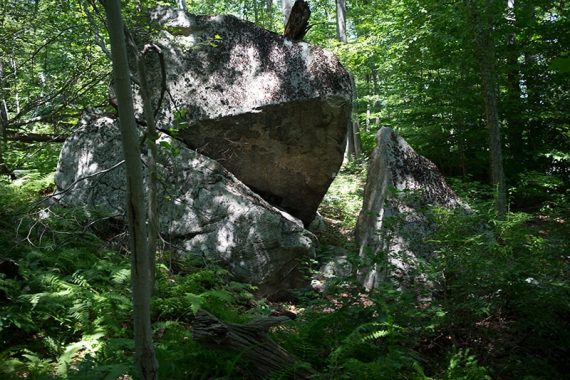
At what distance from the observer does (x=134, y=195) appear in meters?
2.45

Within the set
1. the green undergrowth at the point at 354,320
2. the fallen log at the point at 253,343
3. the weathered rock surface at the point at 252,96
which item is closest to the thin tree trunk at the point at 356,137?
the weathered rock surface at the point at 252,96

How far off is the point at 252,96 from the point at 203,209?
215cm

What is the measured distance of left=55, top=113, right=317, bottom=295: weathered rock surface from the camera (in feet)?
22.2

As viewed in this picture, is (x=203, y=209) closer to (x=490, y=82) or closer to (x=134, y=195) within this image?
(x=134, y=195)

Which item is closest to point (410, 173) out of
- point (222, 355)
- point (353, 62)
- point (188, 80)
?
point (188, 80)

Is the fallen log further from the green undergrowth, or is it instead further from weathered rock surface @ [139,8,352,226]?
weathered rock surface @ [139,8,352,226]

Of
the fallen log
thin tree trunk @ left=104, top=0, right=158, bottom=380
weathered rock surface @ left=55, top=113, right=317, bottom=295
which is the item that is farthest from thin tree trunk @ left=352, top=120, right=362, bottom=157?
thin tree trunk @ left=104, top=0, right=158, bottom=380

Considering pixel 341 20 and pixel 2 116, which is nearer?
pixel 2 116

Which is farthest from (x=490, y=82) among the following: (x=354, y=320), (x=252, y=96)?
(x=354, y=320)

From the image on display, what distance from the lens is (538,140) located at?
10.8 m

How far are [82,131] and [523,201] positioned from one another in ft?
33.0

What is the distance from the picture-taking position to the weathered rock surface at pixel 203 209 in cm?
678

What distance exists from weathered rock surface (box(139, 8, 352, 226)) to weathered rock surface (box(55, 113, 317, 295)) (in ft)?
2.07

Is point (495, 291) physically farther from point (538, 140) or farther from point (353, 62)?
point (353, 62)
